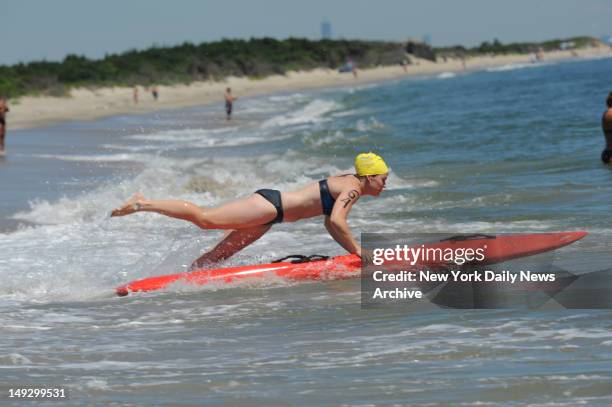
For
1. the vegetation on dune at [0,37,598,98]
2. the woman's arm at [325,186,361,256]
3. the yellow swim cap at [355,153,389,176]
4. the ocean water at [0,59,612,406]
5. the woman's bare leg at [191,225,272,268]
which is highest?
the vegetation on dune at [0,37,598,98]

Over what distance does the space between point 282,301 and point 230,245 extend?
1.36 metres

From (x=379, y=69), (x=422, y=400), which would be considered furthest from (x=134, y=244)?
(x=379, y=69)

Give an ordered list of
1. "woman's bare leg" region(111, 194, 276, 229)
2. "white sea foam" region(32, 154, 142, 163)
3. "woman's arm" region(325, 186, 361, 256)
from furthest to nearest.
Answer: "white sea foam" region(32, 154, 142, 163) → "woman's bare leg" region(111, 194, 276, 229) → "woman's arm" region(325, 186, 361, 256)

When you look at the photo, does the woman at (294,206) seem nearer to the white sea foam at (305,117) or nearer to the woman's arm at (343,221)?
the woman's arm at (343,221)

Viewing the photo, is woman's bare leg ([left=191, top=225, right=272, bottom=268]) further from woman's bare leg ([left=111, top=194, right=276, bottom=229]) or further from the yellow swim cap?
the yellow swim cap

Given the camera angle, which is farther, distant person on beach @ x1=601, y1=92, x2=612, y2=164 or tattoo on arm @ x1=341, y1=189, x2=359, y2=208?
distant person on beach @ x1=601, y1=92, x2=612, y2=164

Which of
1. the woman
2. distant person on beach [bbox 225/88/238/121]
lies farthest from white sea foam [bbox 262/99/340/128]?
the woman

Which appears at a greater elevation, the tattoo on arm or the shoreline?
the shoreline

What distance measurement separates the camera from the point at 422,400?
4777 mm

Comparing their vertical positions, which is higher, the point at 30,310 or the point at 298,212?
the point at 298,212

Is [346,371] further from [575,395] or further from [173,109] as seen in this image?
[173,109]

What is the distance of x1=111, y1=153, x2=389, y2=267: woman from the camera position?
791cm

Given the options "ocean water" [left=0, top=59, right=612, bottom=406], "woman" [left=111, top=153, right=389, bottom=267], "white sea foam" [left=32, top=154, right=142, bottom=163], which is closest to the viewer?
"ocean water" [left=0, top=59, right=612, bottom=406]

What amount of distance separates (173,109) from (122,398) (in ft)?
137
